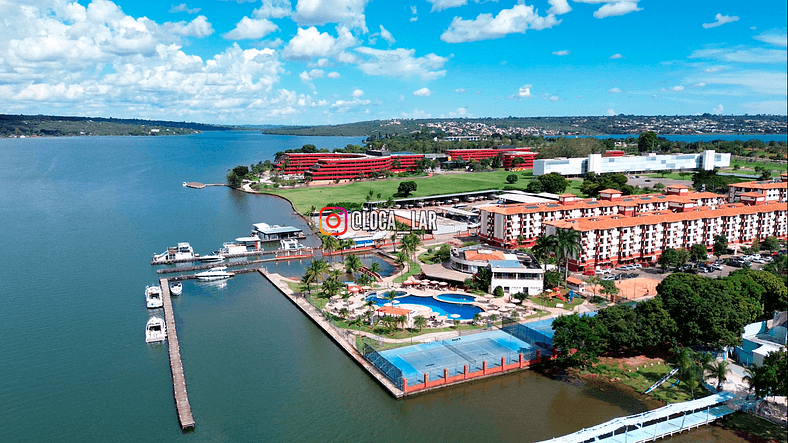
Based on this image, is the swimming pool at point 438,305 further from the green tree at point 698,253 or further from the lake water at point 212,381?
the green tree at point 698,253

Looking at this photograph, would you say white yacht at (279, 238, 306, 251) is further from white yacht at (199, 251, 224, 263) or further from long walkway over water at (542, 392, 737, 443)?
long walkway over water at (542, 392, 737, 443)

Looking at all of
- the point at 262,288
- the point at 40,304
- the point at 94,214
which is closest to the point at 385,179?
the point at 94,214

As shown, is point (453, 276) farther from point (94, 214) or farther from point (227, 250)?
point (94, 214)

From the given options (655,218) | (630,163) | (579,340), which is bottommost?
(579,340)

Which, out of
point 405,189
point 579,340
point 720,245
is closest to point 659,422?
point 579,340

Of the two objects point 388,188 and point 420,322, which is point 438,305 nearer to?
point 420,322

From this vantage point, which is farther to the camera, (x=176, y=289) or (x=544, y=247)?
(x=544, y=247)

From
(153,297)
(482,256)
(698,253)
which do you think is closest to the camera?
(153,297)
